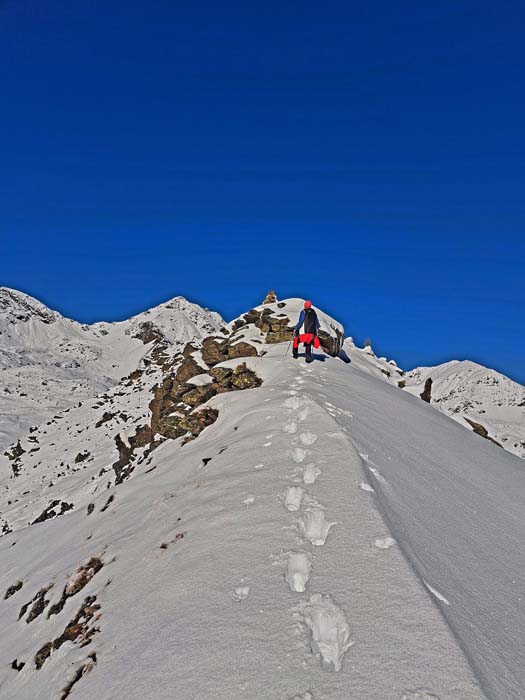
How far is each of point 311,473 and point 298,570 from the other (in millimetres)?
2482

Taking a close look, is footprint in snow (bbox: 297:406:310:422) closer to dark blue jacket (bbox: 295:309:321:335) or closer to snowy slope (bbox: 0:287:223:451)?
dark blue jacket (bbox: 295:309:321:335)

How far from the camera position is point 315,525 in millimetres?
5453

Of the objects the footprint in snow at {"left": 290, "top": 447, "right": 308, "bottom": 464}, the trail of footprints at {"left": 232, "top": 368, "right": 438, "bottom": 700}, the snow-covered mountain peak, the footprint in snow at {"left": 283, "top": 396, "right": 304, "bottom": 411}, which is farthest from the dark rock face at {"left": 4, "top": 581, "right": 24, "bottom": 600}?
the snow-covered mountain peak

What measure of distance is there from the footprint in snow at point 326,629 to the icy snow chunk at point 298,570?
25 cm

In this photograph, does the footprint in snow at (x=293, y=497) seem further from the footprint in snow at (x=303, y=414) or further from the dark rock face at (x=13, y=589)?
the dark rock face at (x=13, y=589)

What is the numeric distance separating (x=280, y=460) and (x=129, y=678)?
13.8 ft

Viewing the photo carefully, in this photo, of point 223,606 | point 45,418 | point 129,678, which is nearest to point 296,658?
point 223,606

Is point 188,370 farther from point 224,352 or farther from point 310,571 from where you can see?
point 310,571

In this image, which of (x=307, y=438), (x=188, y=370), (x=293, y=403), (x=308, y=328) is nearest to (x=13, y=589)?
(x=307, y=438)

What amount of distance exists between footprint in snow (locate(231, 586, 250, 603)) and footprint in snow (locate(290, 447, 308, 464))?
3226 mm

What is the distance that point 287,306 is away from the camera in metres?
26.0

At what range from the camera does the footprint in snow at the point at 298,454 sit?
25.4 ft

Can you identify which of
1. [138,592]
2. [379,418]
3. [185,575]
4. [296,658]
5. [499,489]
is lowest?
[138,592]

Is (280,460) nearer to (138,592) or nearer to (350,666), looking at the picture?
(138,592)
